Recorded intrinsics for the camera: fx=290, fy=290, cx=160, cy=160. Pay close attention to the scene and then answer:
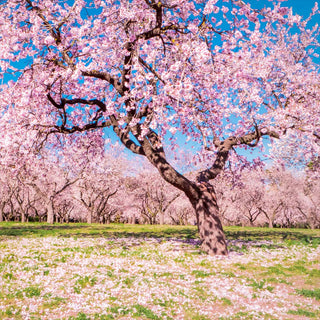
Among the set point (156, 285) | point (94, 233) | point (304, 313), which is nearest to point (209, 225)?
point (156, 285)

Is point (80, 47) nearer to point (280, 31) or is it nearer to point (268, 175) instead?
point (280, 31)

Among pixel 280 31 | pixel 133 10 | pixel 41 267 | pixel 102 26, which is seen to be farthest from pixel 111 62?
pixel 280 31

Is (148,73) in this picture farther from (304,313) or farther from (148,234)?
(148,234)

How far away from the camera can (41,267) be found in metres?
11.1

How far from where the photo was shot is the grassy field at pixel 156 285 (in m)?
7.20

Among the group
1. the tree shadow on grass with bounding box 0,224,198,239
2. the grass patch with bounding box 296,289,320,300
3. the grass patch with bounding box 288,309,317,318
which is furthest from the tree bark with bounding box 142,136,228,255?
the tree shadow on grass with bounding box 0,224,198,239

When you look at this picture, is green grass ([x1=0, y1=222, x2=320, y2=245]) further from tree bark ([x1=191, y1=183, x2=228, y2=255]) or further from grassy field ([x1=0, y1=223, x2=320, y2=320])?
tree bark ([x1=191, y1=183, x2=228, y2=255])

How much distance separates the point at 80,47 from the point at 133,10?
9.06 feet

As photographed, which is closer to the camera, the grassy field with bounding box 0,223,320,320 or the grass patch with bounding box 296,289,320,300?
the grassy field with bounding box 0,223,320,320

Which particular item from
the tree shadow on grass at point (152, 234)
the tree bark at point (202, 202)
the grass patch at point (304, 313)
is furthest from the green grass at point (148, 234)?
the grass patch at point (304, 313)

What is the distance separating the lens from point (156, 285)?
30.2 ft

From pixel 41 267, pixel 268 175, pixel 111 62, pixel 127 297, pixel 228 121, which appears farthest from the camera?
pixel 268 175

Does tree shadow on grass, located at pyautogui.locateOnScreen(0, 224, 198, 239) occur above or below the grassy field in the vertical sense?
below

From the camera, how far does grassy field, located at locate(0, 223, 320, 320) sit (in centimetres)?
720
